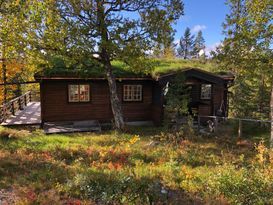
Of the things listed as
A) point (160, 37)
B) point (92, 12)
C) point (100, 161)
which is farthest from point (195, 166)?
point (92, 12)

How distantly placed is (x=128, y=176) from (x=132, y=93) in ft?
37.1

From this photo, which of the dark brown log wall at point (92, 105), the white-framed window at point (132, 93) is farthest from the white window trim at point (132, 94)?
the dark brown log wall at point (92, 105)

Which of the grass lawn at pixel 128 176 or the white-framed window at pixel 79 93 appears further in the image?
the white-framed window at pixel 79 93

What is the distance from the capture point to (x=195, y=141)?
43.0 feet

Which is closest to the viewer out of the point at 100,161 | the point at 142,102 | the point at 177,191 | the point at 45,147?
the point at 177,191

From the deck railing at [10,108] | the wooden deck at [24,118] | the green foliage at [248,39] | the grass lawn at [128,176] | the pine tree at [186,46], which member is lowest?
the grass lawn at [128,176]

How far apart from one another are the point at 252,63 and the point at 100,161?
8.68m

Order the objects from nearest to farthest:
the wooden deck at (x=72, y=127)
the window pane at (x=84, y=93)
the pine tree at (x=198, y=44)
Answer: the wooden deck at (x=72, y=127)
the window pane at (x=84, y=93)
the pine tree at (x=198, y=44)

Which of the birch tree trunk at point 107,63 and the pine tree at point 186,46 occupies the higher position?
the pine tree at point 186,46

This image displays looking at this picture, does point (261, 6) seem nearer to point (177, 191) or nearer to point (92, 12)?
point (92, 12)

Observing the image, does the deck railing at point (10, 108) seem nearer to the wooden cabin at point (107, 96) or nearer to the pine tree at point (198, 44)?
the wooden cabin at point (107, 96)

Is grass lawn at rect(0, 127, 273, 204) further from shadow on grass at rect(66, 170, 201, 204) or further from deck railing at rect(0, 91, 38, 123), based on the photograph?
deck railing at rect(0, 91, 38, 123)

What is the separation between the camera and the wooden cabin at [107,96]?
1588 centimetres

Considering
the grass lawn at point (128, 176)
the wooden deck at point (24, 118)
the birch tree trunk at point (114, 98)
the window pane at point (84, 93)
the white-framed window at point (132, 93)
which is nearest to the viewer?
the grass lawn at point (128, 176)
